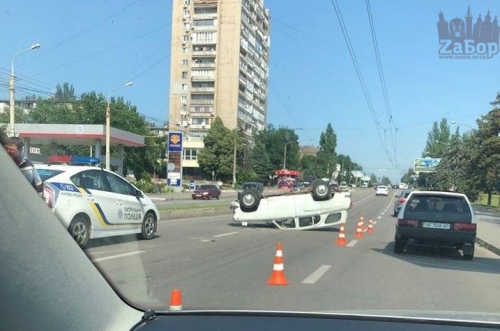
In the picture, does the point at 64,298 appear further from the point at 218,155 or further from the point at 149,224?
the point at 218,155

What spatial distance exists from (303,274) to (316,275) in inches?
9.7

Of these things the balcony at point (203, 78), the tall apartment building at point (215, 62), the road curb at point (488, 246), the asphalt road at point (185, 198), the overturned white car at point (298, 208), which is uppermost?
the balcony at point (203, 78)

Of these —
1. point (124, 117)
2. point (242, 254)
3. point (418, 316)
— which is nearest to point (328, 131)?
point (242, 254)

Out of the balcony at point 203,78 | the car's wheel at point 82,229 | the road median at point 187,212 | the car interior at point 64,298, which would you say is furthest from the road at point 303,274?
the balcony at point 203,78

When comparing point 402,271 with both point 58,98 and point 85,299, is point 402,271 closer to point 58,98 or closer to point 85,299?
point 58,98

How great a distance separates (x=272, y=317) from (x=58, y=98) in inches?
85.8

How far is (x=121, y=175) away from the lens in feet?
30.2

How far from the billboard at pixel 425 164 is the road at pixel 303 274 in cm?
1157

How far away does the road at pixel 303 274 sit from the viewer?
16.5ft

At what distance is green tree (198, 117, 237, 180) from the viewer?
3030 centimetres

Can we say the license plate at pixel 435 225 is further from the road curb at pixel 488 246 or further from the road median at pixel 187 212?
the road median at pixel 187 212

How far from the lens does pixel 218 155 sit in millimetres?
34500

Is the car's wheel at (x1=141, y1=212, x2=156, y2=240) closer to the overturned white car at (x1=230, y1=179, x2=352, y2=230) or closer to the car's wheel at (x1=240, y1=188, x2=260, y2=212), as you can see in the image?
the car's wheel at (x1=240, y1=188, x2=260, y2=212)

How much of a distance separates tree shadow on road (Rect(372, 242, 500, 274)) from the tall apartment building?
6.12m
